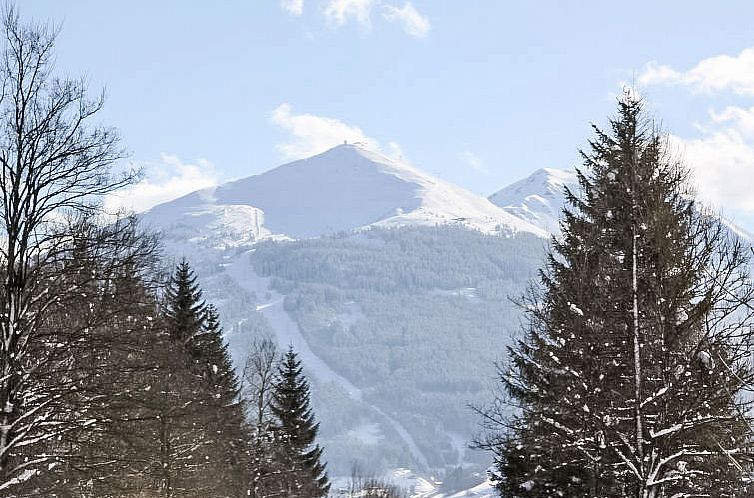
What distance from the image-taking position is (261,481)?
131ft

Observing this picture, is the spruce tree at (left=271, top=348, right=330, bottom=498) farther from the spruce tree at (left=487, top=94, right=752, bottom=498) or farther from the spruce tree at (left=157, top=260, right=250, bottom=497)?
the spruce tree at (left=487, top=94, right=752, bottom=498)

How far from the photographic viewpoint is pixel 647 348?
671 inches

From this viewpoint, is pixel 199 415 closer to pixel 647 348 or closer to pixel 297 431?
pixel 647 348

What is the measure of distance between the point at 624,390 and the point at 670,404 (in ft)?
3.48

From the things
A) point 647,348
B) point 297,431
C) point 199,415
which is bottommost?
point 647,348

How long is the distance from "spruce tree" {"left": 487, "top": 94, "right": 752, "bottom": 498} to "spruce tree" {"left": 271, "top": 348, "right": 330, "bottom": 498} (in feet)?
85.0

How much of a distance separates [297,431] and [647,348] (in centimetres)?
3161

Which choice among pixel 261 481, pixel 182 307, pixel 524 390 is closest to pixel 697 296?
pixel 524 390

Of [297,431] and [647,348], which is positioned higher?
[297,431]

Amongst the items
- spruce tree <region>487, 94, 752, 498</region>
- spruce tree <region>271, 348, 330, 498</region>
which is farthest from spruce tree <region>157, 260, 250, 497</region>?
spruce tree <region>487, 94, 752, 498</region>

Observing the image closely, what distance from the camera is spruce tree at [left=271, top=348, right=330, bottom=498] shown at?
146 ft

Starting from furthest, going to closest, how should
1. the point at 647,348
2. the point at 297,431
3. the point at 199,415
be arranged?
the point at 297,431, the point at 199,415, the point at 647,348

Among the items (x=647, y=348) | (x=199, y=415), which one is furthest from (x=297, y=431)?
(x=647, y=348)

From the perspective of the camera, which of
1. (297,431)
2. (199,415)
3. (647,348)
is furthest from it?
(297,431)
